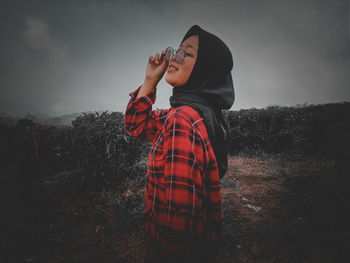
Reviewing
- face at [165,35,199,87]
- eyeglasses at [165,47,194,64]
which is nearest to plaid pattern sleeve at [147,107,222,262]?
face at [165,35,199,87]

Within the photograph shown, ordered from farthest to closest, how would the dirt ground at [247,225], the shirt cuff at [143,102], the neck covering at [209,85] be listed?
the dirt ground at [247,225]
the shirt cuff at [143,102]
the neck covering at [209,85]

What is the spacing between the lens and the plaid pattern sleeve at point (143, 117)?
50.4 inches

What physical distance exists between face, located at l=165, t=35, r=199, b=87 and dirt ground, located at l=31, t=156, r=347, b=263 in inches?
107

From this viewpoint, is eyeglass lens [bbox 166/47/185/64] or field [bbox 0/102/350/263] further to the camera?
field [bbox 0/102/350/263]

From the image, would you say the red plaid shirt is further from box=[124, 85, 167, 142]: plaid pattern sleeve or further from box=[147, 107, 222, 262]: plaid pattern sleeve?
box=[124, 85, 167, 142]: plaid pattern sleeve

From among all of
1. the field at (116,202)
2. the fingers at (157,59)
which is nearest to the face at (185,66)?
the fingers at (157,59)

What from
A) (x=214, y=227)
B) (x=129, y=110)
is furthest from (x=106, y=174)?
(x=214, y=227)

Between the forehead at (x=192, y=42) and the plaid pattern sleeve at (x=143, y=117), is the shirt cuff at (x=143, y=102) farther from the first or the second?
the forehead at (x=192, y=42)

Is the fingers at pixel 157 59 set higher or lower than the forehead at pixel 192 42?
lower

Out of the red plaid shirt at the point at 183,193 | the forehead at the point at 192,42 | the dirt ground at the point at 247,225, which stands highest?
the forehead at the point at 192,42

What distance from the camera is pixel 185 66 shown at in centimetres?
119

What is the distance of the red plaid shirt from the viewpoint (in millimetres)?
802

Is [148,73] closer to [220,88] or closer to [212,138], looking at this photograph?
[220,88]

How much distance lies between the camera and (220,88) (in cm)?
129
